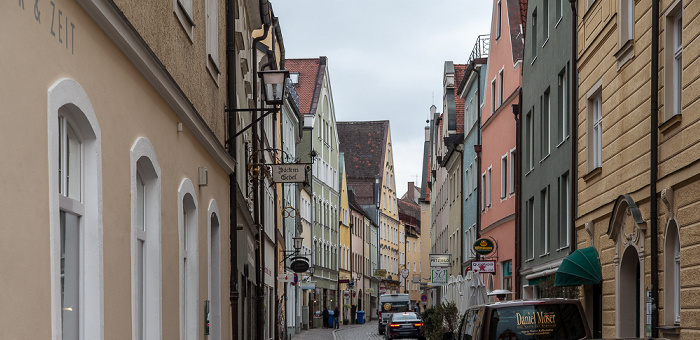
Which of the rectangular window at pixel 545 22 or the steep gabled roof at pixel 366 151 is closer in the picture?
the rectangular window at pixel 545 22

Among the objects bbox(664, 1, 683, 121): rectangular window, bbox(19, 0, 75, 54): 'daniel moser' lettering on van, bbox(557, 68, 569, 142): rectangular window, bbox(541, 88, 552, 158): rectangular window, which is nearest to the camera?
bbox(19, 0, 75, 54): 'daniel moser' lettering on van

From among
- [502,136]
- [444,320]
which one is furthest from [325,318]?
[444,320]

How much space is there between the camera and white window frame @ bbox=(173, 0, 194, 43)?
1004cm

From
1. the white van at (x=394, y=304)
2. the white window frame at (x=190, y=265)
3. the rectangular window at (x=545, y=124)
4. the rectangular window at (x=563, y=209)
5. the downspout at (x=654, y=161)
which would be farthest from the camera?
the white van at (x=394, y=304)

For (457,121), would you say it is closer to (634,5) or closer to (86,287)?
(634,5)

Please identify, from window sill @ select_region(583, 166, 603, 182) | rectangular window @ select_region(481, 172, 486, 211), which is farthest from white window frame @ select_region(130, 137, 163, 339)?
rectangular window @ select_region(481, 172, 486, 211)

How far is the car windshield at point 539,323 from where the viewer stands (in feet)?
36.3

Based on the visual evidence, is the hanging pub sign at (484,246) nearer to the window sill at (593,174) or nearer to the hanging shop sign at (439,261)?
the hanging shop sign at (439,261)

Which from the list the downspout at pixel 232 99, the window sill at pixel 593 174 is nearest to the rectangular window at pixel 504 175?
the window sill at pixel 593 174

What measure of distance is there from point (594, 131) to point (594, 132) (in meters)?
0.02

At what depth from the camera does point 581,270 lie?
17500mm

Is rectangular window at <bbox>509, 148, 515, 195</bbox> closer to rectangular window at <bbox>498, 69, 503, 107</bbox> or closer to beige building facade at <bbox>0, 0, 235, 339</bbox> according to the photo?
rectangular window at <bbox>498, 69, 503, 107</bbox>

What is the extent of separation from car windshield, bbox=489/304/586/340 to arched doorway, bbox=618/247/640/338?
5.09 metres

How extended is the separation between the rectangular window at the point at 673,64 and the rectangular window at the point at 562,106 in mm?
7442
